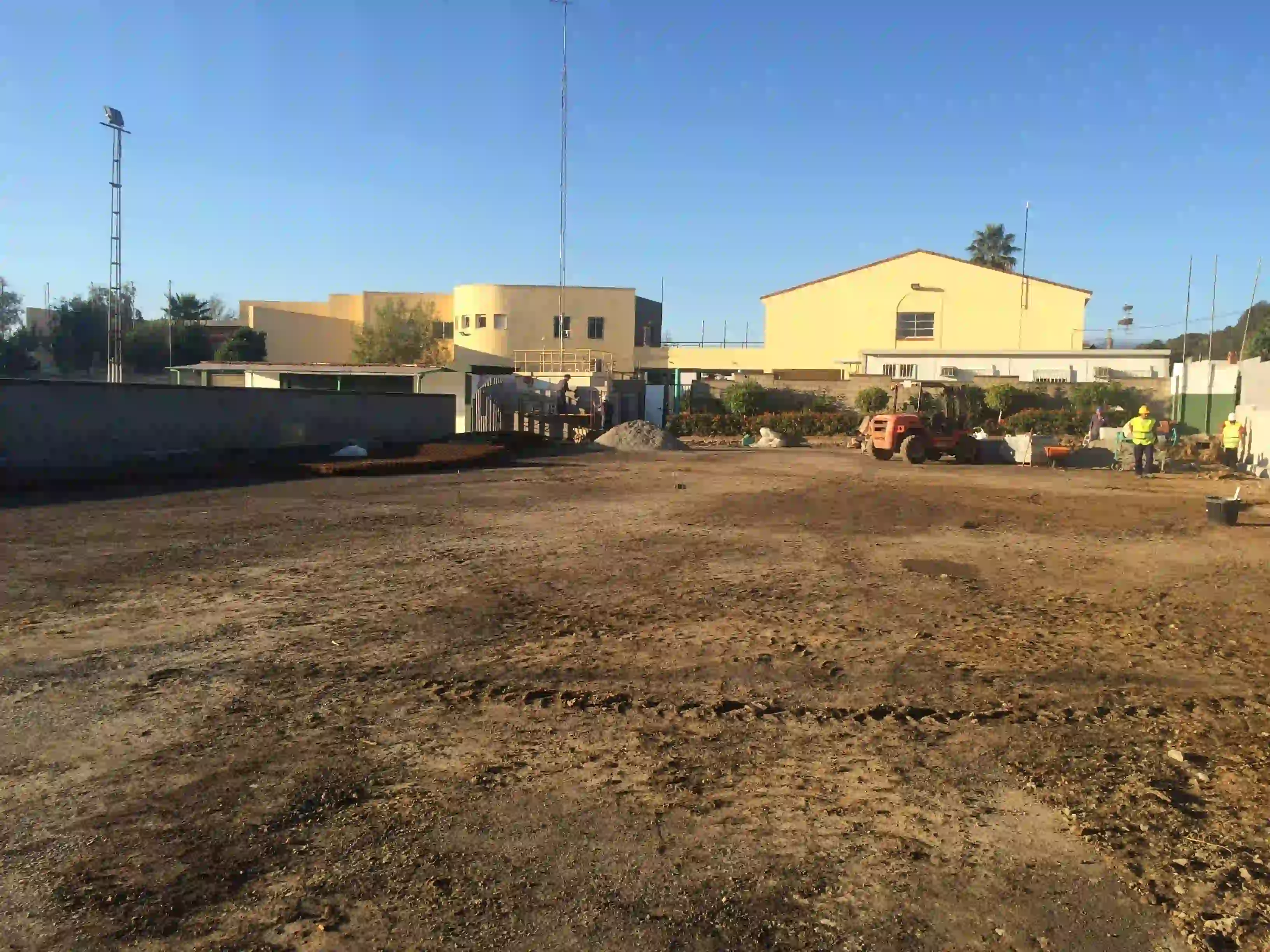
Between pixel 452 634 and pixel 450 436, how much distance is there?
74.3ft

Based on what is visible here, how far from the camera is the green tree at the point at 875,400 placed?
3953cm

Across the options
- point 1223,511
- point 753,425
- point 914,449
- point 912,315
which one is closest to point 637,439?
point 914,449

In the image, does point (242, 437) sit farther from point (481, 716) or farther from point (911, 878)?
point (911, 878)

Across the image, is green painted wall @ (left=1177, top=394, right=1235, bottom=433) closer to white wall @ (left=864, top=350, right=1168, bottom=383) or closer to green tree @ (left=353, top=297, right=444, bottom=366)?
white wall @ (left=864, top=350, right=1168, bottom=383)

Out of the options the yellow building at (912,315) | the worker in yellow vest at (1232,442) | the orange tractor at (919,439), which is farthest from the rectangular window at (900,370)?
the worker in yellow vest at (1232,442)

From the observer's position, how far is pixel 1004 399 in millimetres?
38906

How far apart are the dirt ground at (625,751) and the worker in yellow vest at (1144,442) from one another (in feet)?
46.7

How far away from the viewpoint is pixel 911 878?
380 centimetres

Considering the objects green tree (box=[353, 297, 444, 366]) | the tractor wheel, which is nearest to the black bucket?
the tractor wheel

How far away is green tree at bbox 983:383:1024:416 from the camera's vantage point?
3891cm

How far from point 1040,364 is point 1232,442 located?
2004cm

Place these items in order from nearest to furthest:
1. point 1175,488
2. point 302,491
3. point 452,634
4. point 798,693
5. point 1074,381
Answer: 1. point 798,693
2. point 452,634
3. point 302,491
4. point 1175,488
5. point 1074,381

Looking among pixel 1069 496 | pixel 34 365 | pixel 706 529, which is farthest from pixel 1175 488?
pixel 34 365

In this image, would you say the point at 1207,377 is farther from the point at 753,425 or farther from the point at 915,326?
the point at 915,326
